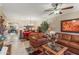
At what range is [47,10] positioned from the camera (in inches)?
77.4

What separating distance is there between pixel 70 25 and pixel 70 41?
25cm

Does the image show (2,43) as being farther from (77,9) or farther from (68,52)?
(77,9)

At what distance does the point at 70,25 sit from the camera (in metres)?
1.95

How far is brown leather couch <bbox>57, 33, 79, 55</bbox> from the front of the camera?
1904 millimetres

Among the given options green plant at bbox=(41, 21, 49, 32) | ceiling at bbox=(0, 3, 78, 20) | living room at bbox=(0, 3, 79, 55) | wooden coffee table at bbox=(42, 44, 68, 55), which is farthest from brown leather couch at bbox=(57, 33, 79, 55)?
ceiling at bbox=(0, 3, 78, 20)

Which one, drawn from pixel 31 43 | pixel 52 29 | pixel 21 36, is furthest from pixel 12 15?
pixel 52 29

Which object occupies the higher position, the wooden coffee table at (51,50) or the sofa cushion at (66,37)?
the sofa cushion at (66,37)

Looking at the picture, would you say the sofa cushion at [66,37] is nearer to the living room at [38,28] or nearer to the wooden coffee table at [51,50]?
the living room at [38,28]

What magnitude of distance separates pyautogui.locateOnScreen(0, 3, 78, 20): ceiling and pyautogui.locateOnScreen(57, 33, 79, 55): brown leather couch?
0.45 metres

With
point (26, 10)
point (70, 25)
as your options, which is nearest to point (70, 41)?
point (70, 25)

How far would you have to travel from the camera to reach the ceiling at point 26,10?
194 centimetres

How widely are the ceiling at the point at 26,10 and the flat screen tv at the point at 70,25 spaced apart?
10.3 inches

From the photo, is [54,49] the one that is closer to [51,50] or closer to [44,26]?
[51,50]

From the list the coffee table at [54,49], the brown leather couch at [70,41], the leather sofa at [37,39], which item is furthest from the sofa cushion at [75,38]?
the leather sofa at [37,39]
